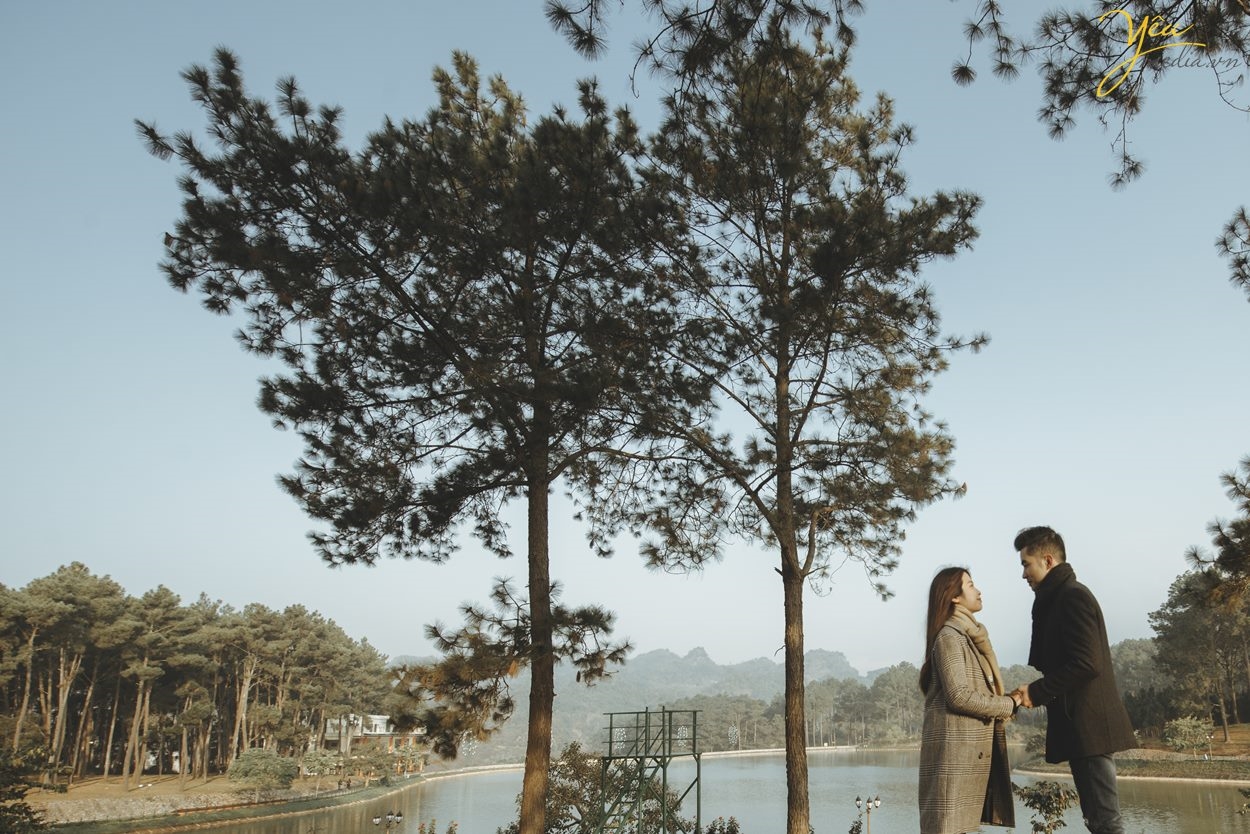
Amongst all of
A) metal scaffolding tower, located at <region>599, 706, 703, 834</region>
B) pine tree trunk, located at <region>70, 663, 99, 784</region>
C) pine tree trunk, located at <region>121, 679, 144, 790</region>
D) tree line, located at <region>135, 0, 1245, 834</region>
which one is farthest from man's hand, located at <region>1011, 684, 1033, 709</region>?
pine tree trunk, located at <region>121, 679, 144, 790</region>

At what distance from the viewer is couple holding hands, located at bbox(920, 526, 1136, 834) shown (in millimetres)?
2834

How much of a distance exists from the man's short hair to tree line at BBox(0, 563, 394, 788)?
99.7ft

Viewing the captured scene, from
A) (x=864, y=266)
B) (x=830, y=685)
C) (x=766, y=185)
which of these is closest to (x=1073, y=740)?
(x=864, y=266)

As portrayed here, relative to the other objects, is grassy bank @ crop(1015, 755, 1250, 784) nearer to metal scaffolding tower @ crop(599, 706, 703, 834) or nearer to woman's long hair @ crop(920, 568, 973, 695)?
metal scaffolding tower @ crop(599, 706, 703, 834)

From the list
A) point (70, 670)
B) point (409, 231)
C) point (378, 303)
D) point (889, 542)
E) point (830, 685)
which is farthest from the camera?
point (830, 685)

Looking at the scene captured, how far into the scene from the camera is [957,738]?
9.45 feet

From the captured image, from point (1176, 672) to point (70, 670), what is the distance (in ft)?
184

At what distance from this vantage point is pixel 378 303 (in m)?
8.60

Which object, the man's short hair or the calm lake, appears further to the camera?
the calm lake

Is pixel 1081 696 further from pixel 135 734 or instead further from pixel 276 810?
pixel 135 734

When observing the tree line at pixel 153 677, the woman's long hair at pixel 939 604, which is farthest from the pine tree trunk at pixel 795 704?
the tree line at pixel 153 677

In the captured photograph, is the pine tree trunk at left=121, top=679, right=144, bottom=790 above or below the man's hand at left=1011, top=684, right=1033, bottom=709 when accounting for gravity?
below

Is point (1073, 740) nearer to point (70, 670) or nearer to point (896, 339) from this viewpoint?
point (896, 339)

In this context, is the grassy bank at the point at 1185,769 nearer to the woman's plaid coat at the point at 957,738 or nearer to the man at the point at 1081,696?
the man at the point at 1081,696
